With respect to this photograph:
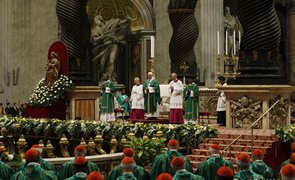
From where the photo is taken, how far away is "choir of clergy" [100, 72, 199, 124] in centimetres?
1952

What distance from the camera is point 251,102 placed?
1688cm

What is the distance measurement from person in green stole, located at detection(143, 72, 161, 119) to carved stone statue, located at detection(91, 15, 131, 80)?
1456 centimetres

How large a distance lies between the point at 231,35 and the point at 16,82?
10995 mm

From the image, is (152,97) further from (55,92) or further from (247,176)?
(247,176)

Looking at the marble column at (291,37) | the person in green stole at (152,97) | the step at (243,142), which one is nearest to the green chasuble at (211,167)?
the step at (243,142)

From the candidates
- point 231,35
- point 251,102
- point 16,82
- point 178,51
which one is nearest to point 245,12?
point 251,102

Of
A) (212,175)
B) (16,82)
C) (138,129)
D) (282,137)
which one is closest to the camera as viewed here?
(212,175)

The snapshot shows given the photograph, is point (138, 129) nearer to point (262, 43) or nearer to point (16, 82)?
point (262, 43)

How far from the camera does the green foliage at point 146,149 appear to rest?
12.8 metres

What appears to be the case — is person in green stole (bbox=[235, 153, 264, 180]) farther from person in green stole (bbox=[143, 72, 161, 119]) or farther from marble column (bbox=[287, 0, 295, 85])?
marble column (bbox=[287, 0, 295, 85])

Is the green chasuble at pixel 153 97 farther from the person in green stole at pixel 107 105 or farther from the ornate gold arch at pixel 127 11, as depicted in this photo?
the ornate gold arch at pixel 127 11

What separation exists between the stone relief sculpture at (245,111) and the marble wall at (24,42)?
1938cm

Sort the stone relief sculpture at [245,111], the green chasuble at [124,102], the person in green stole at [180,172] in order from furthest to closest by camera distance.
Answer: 1. the green chasuble at [124,102]
2. the stone relief sculpture at [245,111]
3. the person in green stole at [180,172]

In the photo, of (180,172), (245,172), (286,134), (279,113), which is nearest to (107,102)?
(279,113)
